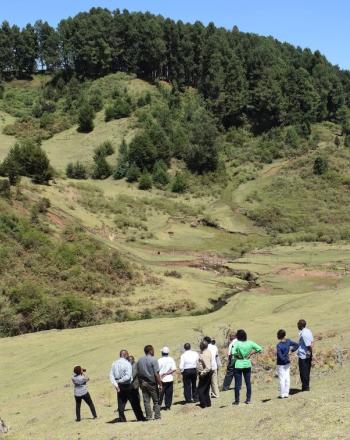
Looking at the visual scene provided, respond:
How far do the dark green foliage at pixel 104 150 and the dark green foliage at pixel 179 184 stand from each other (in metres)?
10.6

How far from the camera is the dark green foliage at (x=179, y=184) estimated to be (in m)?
66.9

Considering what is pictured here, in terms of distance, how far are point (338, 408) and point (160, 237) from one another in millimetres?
40803

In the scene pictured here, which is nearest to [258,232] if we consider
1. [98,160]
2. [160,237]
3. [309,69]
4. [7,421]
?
[160,237]

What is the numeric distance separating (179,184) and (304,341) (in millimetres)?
53998

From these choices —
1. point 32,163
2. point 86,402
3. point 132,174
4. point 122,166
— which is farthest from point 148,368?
point 122,166

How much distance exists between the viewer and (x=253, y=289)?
3909 cm

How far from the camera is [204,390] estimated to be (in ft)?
46.5

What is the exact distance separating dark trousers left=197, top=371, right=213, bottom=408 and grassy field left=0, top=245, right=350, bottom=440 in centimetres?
29

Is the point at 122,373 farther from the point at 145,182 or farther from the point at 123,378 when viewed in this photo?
the point at 145,182

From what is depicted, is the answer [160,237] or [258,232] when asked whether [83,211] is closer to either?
[160,237]

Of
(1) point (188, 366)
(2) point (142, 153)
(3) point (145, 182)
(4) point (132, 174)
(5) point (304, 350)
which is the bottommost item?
(1) point (188, 366)

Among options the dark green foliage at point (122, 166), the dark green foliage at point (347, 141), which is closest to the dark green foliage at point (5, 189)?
the dark green foliage at point (122, 166)

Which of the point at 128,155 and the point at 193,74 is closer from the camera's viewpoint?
the point at 128,155

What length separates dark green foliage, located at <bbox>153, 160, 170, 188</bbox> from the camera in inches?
2665
